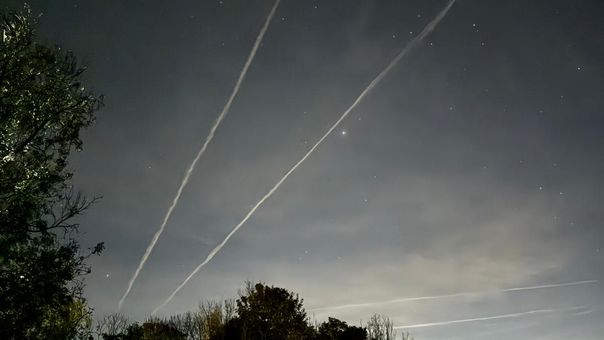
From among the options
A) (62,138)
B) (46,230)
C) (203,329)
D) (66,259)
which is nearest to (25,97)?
(62,138)

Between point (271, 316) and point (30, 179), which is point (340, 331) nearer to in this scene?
point (271, 316)

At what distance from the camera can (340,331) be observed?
4628 cm

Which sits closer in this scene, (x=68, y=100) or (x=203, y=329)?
(x=68, y=100)

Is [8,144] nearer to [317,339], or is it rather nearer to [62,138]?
[62,138]

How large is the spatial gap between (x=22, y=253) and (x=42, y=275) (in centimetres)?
102

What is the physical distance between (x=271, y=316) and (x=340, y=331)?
14594mm

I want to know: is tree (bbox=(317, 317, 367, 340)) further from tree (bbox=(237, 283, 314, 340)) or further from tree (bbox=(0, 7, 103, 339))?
tree (bbox=(0, 7, 103, 339))

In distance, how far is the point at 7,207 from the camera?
12102 mm

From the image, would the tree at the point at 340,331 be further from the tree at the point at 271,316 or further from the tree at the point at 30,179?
the tree at the point at 30,179

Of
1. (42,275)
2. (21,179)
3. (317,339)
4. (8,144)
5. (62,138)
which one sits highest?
(62,138)

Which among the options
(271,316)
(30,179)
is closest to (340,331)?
(271,316)

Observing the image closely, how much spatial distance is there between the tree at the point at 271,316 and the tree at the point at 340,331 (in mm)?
7698

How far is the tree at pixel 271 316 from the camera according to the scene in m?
34.4

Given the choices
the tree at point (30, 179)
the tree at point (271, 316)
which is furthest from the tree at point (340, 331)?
the tree at point (30, 179)
